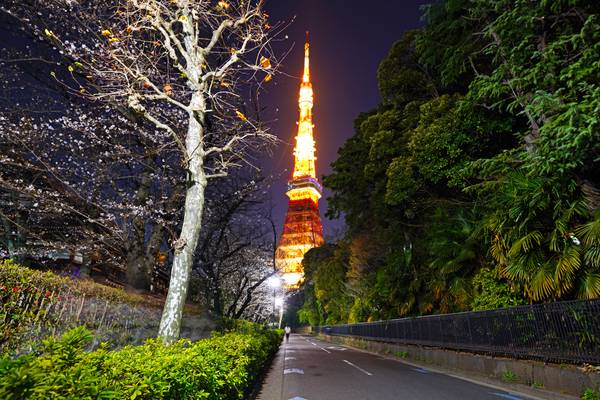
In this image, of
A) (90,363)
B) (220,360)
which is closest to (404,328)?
(220,360)

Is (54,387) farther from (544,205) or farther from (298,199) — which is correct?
(298,199)

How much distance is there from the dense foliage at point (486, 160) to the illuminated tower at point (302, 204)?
181ft

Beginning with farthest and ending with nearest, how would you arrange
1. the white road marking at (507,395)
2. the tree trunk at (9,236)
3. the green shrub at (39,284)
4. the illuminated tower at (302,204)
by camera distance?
1. the illuminated tower at (302,204)
2. the tree trunk at (9,236)
3. the white road marking at (507,395)
4. the green shrub at (39,284)

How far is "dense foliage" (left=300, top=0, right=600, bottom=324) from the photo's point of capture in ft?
21.8

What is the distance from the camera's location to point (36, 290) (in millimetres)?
6113

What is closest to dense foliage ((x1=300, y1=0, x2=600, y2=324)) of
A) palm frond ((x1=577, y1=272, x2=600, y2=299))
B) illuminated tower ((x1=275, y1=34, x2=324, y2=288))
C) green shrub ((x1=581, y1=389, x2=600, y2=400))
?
palm frond ((x1=577, y1=272, x2=600, y2=299))

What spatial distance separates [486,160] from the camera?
859cm

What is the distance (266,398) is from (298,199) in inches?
3109

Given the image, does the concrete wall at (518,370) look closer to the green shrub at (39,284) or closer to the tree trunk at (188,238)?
the tree trunk at (188,238)

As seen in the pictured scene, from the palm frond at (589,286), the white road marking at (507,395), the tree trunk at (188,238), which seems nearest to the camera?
the tree trunk at (188,238)

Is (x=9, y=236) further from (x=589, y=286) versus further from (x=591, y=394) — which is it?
(x=589, y=286)

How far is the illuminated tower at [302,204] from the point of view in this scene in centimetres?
7800

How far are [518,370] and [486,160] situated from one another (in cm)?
523

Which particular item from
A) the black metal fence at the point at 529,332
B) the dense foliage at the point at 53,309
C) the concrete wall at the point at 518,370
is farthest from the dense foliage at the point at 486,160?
the dense foliage at the point at 53,309
